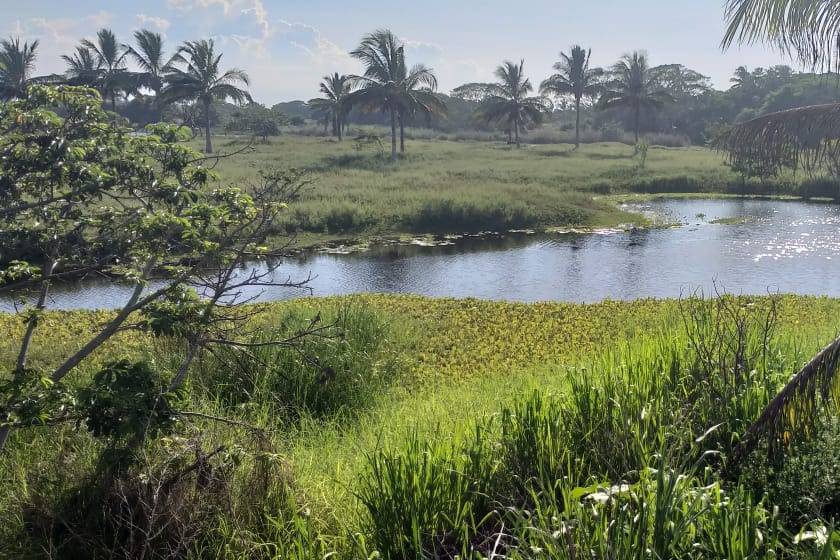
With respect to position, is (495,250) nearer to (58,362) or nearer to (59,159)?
(58,362)

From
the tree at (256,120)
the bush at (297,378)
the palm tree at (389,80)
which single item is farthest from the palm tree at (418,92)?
the bush at (297,378)

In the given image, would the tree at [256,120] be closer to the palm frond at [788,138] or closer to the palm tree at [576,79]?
the palm tree at [576,79]

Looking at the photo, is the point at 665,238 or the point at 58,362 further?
the point at 665,238

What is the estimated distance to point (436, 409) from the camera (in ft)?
20.0

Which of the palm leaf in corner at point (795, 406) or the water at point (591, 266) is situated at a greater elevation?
the palm leaf in corner at point (795, 406)

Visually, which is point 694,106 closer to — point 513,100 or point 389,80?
point 513,100

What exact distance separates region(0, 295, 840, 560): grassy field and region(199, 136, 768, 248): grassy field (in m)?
10.4

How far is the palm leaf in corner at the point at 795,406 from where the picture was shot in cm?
430

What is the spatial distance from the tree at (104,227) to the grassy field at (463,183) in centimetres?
992

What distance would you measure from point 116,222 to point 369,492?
3399 millimetres

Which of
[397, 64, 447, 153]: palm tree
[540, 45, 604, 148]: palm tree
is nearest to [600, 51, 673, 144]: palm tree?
[540, 45, 604, 148]: palm tree

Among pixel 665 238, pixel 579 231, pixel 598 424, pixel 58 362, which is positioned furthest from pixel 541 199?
pixel 598 424

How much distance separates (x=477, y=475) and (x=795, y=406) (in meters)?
1.97

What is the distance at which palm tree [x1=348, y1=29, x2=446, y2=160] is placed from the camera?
39625mm
